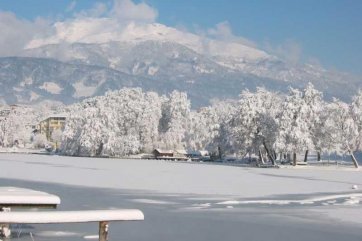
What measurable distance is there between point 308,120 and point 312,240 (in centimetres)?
7311

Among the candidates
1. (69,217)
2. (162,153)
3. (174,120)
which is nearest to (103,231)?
(69,217)

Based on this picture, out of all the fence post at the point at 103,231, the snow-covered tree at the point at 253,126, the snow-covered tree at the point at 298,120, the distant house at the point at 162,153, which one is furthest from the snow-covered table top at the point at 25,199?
the distant house at the point at 162,153

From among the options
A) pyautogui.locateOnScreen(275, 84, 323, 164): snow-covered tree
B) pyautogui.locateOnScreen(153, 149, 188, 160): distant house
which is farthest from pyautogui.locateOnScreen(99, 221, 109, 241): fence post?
pyautogui.locateOnScreen(153, 149, 188, 160): distant house

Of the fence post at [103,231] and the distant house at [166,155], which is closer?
the fence post at [103,231]

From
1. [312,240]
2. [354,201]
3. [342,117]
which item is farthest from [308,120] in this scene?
[312,240]

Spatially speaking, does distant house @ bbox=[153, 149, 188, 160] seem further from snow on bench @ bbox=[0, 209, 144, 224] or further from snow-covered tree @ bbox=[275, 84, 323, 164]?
snow on bench @ bbox=[0, 209, 144, 224]

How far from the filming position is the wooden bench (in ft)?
40.5

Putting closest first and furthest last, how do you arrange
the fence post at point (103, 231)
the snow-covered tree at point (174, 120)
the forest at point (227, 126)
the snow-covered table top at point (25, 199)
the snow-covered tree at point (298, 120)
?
the fence post at point (103, 231) → the snow-covered table top at point (25, 199) → the snow-covered tree at point (298, 120) → the forest at point (227, 126) → the snow-covered tree at point (174, 120)

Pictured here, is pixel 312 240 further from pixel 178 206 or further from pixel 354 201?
pixel 354 201

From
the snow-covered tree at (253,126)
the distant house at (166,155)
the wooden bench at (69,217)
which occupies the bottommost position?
the wooden bench at (69,217)

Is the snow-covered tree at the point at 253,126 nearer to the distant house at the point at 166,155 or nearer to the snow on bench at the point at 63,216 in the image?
the distant house at the point at 166,155

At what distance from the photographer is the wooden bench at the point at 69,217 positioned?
486 inches

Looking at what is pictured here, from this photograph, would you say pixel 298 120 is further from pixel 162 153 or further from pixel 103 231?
pixel 103 231

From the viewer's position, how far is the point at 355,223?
20234 mm
